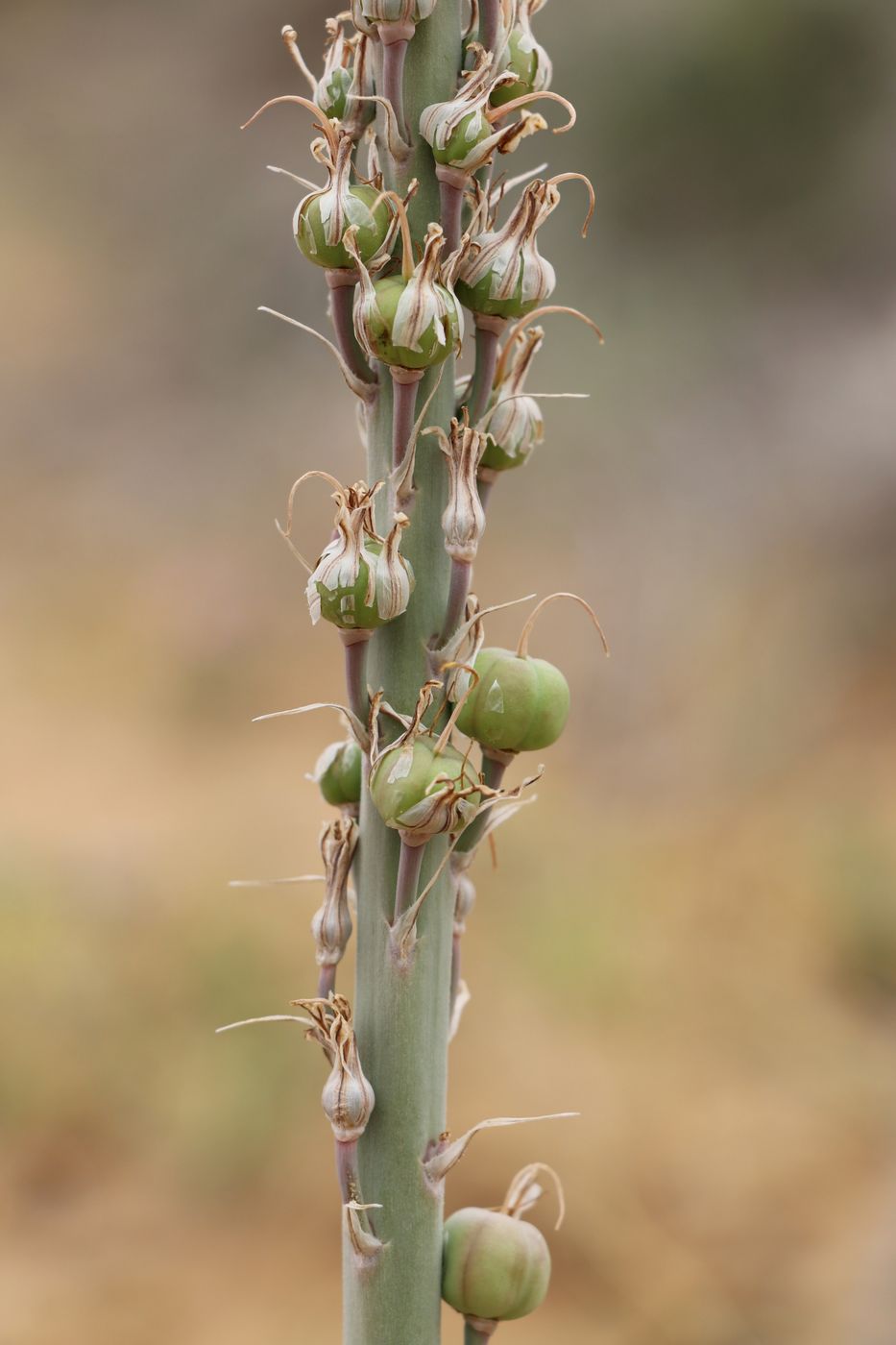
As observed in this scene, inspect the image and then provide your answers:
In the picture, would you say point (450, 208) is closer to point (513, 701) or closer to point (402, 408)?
point (402, 408)

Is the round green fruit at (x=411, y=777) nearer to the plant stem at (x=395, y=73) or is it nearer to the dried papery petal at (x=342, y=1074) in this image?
the dried papery petal at (x=342, y=1074)

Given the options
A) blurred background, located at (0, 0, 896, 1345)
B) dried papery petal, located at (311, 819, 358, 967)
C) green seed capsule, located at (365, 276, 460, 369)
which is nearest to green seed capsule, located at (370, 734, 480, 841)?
dried papery petal, located at (311, 819, 358, 967)

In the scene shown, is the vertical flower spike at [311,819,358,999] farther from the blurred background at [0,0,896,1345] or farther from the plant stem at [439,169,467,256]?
the blurred background at [0,0,896,1345]

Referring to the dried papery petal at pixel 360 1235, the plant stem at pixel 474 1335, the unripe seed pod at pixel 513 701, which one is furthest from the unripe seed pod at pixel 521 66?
the plant stem at pixel 474 1335

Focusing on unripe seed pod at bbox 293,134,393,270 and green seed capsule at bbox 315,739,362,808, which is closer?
unripe seed pod at bbox 293,134,393,270

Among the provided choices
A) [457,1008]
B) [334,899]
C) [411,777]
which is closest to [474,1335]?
[457,1008]
